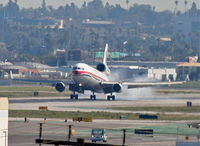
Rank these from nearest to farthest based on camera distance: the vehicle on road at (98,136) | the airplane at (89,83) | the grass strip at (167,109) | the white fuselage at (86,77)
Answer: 1. the vehicle on road at (98,136)
2. the grass strip at (167,109)
3. the white fuselage at (86,77)
4. the airplane at (89,83)

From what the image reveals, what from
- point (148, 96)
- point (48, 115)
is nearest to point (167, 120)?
point (48, 115)

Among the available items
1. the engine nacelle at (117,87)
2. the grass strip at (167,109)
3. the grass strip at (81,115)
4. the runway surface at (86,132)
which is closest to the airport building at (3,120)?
the runway surface at (86,132)

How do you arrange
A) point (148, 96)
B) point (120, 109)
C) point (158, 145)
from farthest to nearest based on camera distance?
point (148, 96), point (120, 109), point (158, 145)

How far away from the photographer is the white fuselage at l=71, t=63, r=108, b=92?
158750 millimetres

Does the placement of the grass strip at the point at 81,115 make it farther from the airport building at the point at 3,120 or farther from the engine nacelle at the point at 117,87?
the airport building at the point at 3,120

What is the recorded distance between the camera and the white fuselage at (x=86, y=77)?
15875cm

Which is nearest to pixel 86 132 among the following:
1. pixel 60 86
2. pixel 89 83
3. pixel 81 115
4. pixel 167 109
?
pixel 81 115

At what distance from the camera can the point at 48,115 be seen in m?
123

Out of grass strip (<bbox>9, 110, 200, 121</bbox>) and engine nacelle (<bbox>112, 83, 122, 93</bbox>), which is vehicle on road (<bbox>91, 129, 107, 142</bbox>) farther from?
engine nacelle (<bbox>112, 83, 122, 93</bbox>)

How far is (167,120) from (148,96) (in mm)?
62517

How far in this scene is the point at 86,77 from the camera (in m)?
160

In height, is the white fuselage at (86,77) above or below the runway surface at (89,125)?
above

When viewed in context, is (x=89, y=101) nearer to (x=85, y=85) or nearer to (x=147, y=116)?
(x=85, y=85)

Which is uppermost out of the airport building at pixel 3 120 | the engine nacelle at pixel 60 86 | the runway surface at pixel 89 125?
the engine nacelle at pixel 60 86
